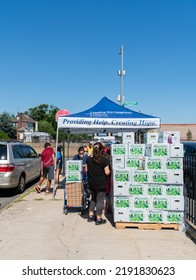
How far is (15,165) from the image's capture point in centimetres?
978

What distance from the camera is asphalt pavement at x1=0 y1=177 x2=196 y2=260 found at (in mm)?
4711

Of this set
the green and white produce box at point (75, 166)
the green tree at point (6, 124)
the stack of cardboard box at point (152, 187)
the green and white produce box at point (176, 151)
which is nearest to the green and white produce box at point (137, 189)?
the stack of cardboard box at point (152, 187)

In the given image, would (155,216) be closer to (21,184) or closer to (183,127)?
(21,184)

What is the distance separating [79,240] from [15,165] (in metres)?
5.06

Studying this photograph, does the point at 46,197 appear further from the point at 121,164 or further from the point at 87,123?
the point at 121,164

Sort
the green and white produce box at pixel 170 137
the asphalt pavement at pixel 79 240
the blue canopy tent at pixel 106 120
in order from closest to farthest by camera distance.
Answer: the asphalt pavement at pixel 79 240 < the green and white produce box at pixel 170 137 < the blue canopy tent at pixel 106 120

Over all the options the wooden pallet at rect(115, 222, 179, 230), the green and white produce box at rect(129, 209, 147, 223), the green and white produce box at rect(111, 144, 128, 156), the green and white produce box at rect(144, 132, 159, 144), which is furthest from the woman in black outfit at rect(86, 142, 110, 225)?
the green and white produce box at rect(144, 132, 159, 144)

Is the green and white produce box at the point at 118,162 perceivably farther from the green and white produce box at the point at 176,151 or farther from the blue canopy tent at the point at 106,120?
the blue canopy tent at the point at 106,120

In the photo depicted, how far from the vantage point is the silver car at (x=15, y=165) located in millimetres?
9414

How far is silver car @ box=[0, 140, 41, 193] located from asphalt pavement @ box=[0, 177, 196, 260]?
217cm

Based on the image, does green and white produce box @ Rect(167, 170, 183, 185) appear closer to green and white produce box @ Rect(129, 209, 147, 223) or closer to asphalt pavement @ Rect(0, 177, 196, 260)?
green and white produce box @ Rect(129, 209, 147, 223)

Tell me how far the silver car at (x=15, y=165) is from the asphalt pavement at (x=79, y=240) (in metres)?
2.17

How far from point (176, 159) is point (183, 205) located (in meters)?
0.95
